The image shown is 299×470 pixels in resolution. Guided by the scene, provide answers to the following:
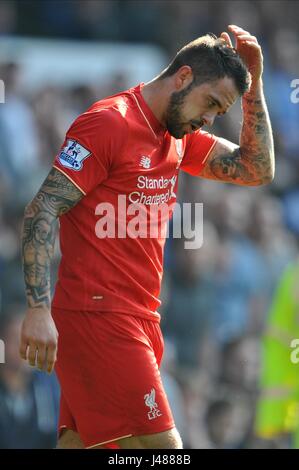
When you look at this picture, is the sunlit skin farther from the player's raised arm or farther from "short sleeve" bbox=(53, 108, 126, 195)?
the player's raised arm

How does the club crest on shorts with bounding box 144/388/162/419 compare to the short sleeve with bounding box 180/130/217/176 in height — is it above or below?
below

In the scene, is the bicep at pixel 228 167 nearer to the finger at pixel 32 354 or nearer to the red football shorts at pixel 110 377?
the red football shorts at pixel 110 377

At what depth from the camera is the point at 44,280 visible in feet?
16.0

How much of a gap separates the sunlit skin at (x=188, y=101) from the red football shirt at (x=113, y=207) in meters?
0.07

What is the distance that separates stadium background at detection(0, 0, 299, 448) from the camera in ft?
29.3

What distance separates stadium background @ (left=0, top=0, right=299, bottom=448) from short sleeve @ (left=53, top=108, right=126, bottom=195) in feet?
12.1

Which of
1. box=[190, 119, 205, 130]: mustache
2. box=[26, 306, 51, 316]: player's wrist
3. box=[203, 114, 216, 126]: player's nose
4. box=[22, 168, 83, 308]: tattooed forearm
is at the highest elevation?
box=[203, 114, 216, 126]: player's nose

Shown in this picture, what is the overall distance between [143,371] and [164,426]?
26 cm

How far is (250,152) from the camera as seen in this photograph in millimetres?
5730

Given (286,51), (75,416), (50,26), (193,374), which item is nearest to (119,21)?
(50,26)

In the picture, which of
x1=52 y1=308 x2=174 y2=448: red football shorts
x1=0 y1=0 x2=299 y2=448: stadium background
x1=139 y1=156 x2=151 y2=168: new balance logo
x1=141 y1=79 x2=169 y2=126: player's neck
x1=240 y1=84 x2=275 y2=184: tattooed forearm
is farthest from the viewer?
x1=0 y1=0 x2=299 y2=448: stadium background

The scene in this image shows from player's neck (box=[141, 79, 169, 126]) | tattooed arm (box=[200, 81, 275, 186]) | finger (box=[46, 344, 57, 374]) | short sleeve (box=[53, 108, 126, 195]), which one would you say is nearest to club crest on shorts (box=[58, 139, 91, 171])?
short sleeve (box=[53, 108, 126, 195])
